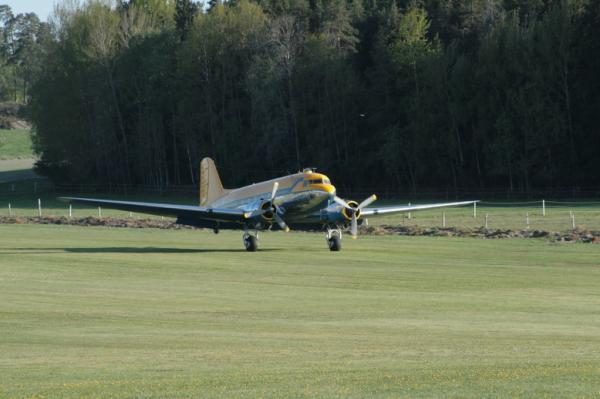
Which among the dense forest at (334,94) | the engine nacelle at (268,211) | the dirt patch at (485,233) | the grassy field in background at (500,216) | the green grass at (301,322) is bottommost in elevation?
the green grass at (301,322)

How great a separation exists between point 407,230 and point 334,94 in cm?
4082

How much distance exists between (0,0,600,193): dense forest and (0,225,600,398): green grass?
3980cm

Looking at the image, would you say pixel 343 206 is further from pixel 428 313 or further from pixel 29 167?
pixel 29 167

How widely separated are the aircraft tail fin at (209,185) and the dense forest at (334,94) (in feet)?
121

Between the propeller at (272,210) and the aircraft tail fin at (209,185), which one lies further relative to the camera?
the aircraft tail fin at (209,185)

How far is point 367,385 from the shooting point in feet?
46.2

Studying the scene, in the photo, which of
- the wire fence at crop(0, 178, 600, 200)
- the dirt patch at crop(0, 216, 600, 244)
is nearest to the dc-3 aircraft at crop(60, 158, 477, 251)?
the dirt patch at crop(0, 216, 600, 244)

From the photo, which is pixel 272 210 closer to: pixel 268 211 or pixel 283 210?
pixel 268 211

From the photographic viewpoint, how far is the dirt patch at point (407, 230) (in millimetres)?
46594

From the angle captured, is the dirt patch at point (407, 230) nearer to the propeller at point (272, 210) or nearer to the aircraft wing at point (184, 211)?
the propeller at point (272, 210)

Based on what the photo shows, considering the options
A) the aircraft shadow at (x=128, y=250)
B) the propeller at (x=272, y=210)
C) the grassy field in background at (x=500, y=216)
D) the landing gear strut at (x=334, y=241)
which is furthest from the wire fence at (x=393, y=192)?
the propeller at (x=272, y=210)

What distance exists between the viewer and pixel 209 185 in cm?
4888

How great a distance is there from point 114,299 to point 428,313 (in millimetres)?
8082

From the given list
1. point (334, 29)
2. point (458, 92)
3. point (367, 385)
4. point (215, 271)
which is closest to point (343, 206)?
point (215, 271)
